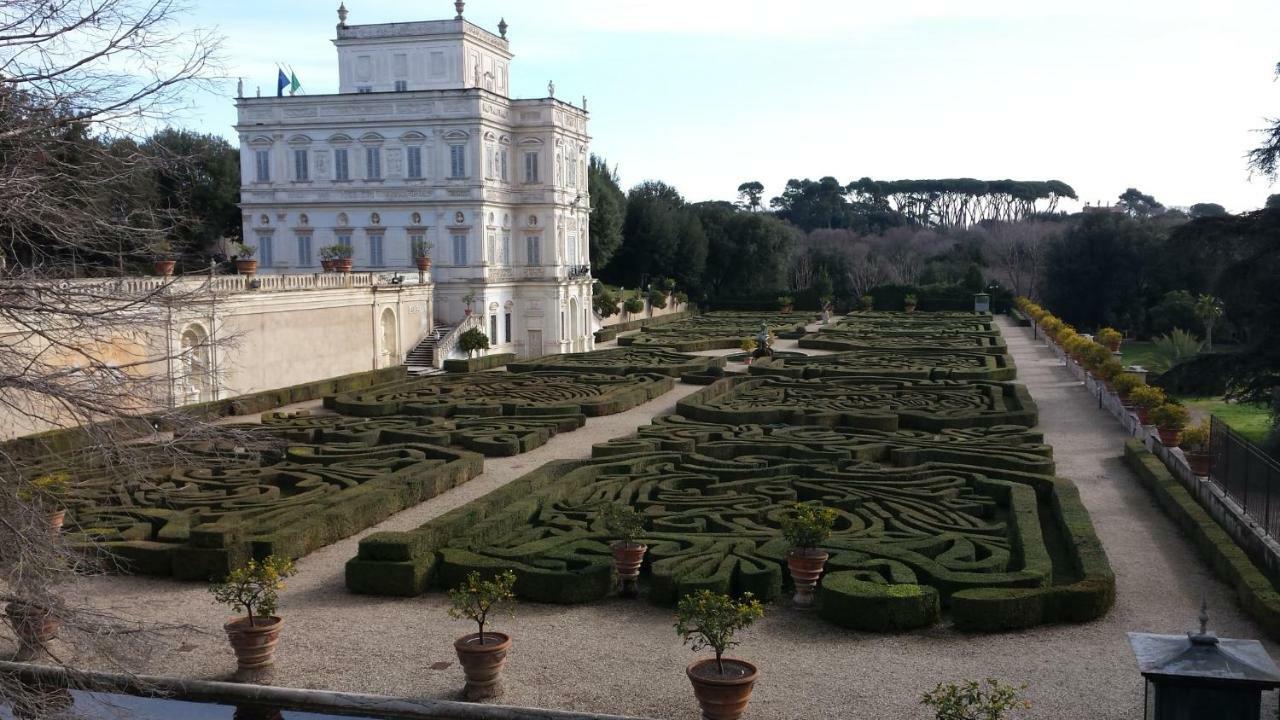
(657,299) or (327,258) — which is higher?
(327,258)

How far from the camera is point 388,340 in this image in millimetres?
37750

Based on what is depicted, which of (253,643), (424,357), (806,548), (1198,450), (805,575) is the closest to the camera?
(253,643)

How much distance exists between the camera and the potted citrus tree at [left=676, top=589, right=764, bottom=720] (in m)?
9.17

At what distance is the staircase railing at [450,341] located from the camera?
1506 inches

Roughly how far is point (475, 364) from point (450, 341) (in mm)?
2854

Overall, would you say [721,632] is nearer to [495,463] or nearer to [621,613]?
[621,613]

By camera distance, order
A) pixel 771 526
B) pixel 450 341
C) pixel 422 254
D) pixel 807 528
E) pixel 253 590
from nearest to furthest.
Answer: pixel 253 590 < pixel 807 528 < pixel 771 526 < pixel 450 341 < pixel 422 254

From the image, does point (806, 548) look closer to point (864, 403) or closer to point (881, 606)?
point (881, 606)

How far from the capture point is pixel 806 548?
12727mm

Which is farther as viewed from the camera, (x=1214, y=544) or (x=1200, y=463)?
(x=1200, y=463)

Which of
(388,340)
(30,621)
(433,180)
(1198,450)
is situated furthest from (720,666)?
(433,180)

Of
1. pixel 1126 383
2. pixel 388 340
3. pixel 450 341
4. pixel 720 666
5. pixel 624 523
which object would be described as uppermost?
pixel 388 340

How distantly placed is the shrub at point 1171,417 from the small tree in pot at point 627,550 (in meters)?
10.7

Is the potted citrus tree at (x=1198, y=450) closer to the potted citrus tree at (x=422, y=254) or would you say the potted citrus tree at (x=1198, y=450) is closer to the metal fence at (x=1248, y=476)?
the metal fence at (x=1248, y=476)
